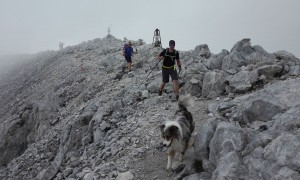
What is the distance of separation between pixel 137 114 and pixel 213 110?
11.3ft

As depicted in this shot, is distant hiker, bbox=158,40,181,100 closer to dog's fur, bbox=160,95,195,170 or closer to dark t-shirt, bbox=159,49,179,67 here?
dark t-shirt, bbox=159,49,179,67

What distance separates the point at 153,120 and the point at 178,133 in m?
3.96

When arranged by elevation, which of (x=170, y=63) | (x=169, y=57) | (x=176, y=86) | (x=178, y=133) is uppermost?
(x=169, y=57)

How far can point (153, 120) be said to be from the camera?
12672mm

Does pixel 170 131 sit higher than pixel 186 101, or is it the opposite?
pixel 186 101

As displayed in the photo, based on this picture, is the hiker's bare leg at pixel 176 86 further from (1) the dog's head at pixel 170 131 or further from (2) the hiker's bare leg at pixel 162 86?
(1) the dog's head at pixel 170 131

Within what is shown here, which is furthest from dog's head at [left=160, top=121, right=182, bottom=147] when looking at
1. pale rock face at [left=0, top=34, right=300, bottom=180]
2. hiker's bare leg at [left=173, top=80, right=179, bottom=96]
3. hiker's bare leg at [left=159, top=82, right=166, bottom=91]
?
hiker's bare leg at [left=159, top=82, right=166, bottom=91]

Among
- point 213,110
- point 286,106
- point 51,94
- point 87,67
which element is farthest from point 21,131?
point 286,106

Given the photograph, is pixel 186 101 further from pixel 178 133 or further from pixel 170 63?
pixel 170 63

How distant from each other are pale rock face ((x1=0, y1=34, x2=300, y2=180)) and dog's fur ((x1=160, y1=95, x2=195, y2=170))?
344 millimetres

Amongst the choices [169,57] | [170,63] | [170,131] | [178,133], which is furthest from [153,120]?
[170,131]

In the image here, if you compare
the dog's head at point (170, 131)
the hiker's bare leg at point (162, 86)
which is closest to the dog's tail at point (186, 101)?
the dog's head at point (170, 131)

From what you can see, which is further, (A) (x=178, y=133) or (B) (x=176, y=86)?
(B) (x=176, y=86)

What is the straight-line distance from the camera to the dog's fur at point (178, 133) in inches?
340
